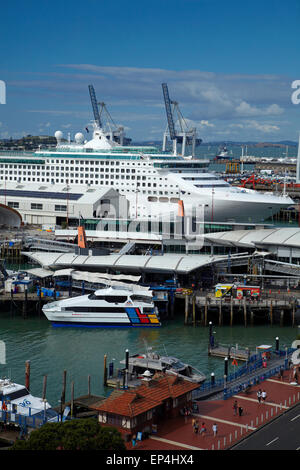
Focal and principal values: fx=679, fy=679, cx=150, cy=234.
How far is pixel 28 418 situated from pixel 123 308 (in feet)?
49.9

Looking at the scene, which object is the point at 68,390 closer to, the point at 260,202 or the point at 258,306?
the point at 258,306

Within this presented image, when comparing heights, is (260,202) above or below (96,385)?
above

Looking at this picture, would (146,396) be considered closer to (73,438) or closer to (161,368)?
(161,368)

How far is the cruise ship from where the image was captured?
64812mm

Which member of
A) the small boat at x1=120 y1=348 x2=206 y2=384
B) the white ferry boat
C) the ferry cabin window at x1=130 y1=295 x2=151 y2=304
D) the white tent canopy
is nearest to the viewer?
the small boat at x1=120 y1=348 x2=206 y2=384

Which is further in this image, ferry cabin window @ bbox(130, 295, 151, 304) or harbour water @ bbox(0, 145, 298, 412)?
ferry cabin window @ bbox(130, 295, 151, 304)

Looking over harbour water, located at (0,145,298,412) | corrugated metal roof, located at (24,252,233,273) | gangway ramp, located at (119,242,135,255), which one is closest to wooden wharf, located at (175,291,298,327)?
harbour water, located at (0,145,298,412)

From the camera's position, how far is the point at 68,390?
28.7m

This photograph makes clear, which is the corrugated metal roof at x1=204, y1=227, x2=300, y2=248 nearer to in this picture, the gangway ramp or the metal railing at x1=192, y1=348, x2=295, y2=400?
the gangway ramp

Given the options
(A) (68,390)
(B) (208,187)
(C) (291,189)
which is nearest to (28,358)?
(A) (68,390)

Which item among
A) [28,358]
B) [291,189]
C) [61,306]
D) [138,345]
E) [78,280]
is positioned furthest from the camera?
[291,189]

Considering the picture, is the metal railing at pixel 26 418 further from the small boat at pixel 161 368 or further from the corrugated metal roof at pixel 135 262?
the corrugated metal roof at pixel 135 262

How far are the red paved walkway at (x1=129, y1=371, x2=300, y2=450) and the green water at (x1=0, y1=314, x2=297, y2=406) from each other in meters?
4.14

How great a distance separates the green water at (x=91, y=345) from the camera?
30.7m
